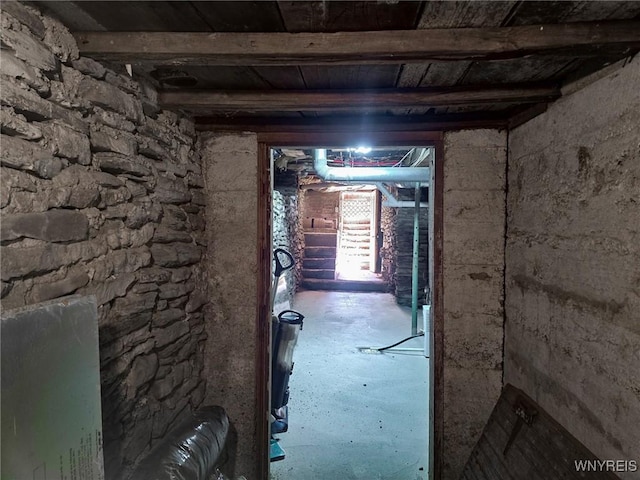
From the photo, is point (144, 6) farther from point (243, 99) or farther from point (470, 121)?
point (470, 121)

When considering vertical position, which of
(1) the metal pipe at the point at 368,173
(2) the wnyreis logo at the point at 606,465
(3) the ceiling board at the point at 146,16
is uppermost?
(1) the metal pipe at the point at 368,173

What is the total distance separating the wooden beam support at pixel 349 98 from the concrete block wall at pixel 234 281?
0.42 m

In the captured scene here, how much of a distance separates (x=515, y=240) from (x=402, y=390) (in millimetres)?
2326

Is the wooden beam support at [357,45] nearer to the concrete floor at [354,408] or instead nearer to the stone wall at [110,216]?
the stone wall at [110,216]

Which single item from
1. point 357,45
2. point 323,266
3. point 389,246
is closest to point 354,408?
point 357,45

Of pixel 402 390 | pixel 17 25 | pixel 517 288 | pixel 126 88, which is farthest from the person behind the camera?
pixel 402 390

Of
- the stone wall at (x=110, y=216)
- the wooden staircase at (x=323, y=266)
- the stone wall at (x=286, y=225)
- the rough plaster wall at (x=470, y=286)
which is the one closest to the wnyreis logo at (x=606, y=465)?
the rough plaster wall at (x=470, y=286)

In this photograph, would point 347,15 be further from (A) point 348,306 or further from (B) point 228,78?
(A) point 348,306

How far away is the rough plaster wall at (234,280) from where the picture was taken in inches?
73.9

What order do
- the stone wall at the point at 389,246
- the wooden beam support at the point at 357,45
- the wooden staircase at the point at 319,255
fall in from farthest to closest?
the wooden staircase at the point at 319,255, the stone wall at the point at 389,246, the wooden beam support at the point at 357,45

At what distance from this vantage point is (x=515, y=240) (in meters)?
1.68

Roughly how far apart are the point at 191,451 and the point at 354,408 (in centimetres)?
196

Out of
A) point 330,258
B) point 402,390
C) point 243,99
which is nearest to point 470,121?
point 243,99

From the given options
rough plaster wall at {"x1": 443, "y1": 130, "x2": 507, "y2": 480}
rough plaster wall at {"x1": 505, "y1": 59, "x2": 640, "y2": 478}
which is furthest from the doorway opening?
rough plaster wall at {"x1": 505, "y1": 59, "x2": 640, "y2": 478}
